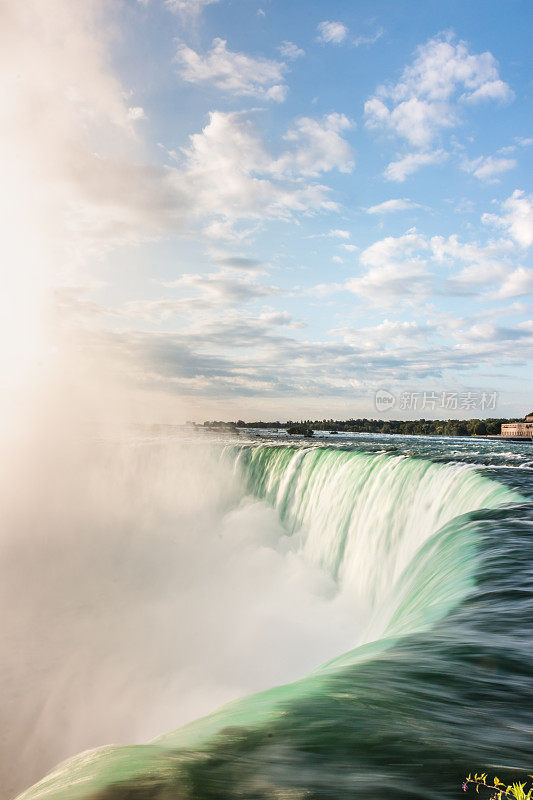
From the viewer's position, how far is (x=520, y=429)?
63.2 metres

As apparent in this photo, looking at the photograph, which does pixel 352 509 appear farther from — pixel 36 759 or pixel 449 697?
pixel 449 697

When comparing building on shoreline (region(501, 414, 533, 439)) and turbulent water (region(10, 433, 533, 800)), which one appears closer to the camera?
turbulent water (region(10, 433, 533, 800))

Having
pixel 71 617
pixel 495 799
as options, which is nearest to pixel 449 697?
pixel 495 799

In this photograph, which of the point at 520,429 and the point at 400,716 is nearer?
the point at 400,716

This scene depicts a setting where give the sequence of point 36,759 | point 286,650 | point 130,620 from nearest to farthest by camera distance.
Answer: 1. point 36,759
2. point 286,650
3. point 130,620

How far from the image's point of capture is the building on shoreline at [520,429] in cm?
5985

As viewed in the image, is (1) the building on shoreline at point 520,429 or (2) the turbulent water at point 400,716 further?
(1) the building on shoreline at point 520,429

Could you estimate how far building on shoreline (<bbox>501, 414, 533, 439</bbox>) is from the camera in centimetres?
5985

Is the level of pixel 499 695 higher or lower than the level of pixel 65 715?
higher

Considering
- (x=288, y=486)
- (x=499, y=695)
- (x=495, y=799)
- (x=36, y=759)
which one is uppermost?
(x=495, y=799)

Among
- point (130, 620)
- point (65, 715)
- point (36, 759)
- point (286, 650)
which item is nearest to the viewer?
point (36, 759)

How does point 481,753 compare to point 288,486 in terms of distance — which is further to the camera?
point 288,486

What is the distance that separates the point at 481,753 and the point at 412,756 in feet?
1.46

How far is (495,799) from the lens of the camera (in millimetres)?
2057
